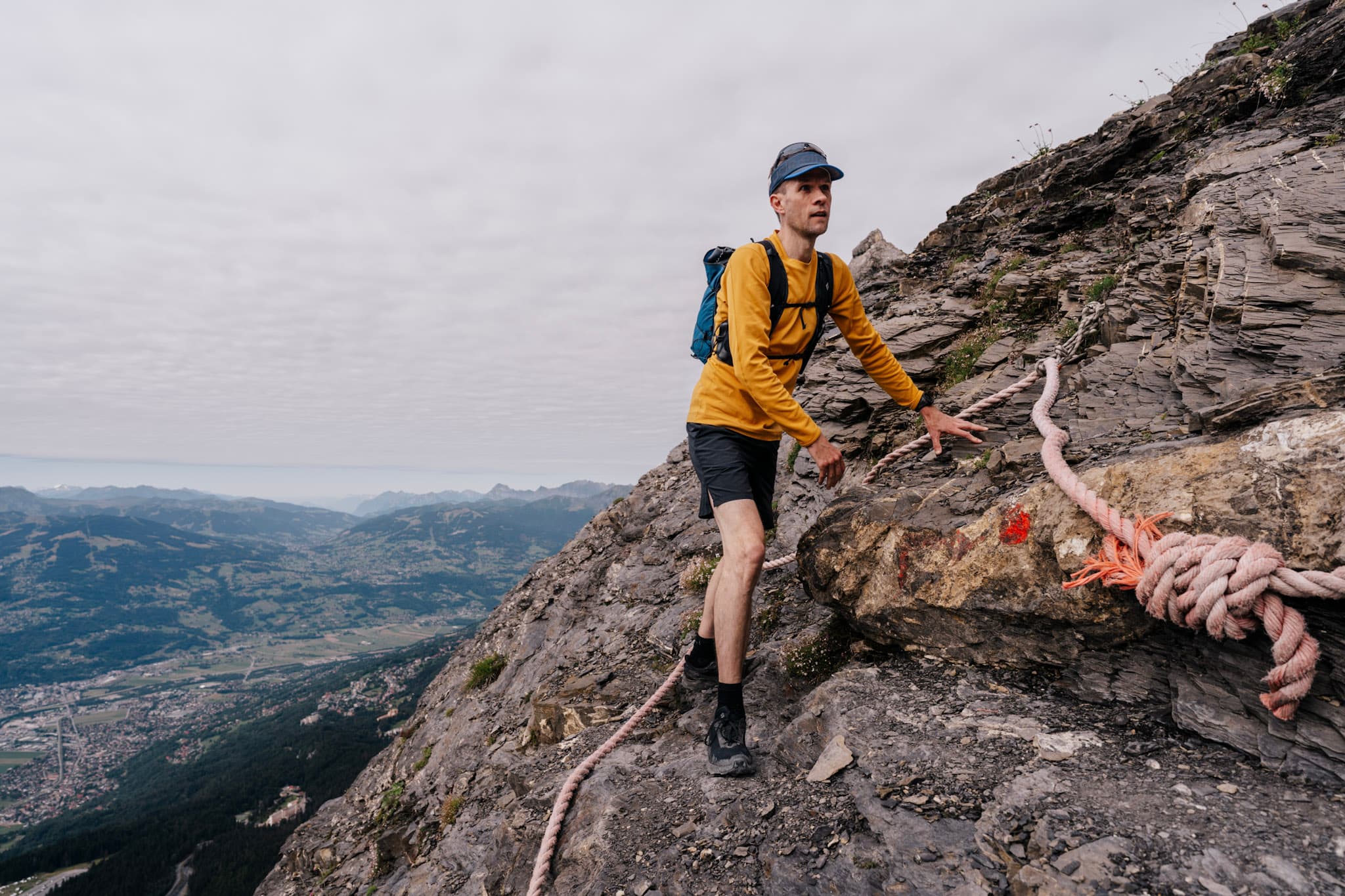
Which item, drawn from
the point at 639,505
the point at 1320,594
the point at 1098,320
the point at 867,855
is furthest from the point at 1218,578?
the point at 639,505

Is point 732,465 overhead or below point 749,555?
overhead

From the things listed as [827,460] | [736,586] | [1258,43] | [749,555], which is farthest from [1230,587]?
[1258,43]

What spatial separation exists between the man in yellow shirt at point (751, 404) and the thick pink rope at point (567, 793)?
1436 mm

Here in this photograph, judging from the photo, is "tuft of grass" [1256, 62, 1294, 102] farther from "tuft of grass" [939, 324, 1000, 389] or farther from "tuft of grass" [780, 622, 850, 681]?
"tuft of grass" [780, 622, 850, 681]

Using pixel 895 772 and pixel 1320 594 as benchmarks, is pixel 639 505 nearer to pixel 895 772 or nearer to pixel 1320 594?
pixel 895 772

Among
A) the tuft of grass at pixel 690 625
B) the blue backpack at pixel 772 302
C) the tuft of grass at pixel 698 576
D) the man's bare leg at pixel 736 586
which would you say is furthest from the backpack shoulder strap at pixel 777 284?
the tuft of grass at pixel 698 576

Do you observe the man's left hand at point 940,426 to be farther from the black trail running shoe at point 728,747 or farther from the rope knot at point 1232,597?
the black trail running shoe at point 728,747

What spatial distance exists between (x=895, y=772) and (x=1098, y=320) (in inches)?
253

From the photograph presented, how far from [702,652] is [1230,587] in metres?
5.00

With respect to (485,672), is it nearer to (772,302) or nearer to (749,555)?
(749,555)

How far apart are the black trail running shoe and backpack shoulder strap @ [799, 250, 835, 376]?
3.47m

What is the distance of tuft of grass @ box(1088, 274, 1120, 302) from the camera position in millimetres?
8375

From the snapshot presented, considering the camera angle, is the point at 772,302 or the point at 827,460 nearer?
the point at 827,460

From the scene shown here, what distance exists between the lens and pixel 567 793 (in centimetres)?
611
